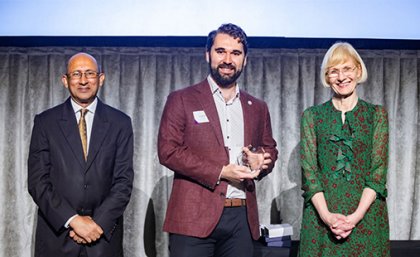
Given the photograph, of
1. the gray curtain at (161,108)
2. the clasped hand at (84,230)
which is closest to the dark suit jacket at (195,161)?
the clasped hand at (84,230)

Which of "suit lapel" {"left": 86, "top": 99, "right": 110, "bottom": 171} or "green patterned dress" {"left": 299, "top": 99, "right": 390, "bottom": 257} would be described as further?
"suit lapel" {"left": 86, "top": 99, "right": 110, "bottom": 171}

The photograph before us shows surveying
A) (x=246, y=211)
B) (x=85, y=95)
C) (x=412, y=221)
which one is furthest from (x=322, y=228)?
(x=412, y=221)

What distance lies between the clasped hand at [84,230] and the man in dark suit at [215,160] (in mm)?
326

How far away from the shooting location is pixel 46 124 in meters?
2.37

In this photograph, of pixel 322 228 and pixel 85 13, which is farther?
pixel 85 13

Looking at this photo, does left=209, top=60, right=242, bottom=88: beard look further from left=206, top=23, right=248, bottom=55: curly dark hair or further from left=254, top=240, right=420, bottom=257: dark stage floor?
left=254, top=240, right=420, bottom=257: dark stage floor

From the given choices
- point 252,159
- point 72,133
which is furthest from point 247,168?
point 72,133

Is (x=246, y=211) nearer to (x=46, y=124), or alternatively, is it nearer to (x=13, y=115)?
(x=46, y=124)

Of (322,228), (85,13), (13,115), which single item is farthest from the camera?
(13,115)

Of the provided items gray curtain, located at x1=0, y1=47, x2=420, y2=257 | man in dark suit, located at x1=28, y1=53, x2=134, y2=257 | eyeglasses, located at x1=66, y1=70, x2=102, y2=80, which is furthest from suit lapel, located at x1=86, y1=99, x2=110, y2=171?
gray curtain, located at x1=0, y1=47, x2=420, y2=257

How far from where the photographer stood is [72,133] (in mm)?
2359

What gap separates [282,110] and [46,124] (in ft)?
8.01

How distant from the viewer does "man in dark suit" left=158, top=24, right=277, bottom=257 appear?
2.21 meters

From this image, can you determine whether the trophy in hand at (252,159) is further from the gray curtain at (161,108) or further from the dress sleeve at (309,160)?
the gray curtain at (161,108)
